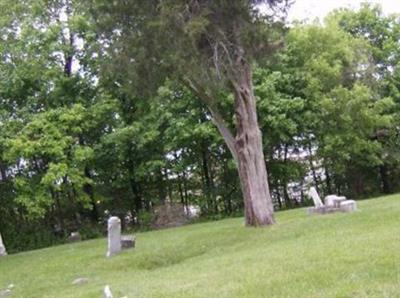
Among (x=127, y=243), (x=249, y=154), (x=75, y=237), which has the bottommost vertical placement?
(x=127, y=243)

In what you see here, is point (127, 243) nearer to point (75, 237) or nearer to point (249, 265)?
point (249, 265)

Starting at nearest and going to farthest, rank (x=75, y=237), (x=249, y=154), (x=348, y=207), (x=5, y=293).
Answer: (x=5, y=293) < (x=249, y=154) < (x=348, y=207) < (x=75, y=237)

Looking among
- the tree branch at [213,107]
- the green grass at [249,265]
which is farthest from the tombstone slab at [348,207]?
the tree branch at [213,107]

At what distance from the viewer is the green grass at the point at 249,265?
24.8ft

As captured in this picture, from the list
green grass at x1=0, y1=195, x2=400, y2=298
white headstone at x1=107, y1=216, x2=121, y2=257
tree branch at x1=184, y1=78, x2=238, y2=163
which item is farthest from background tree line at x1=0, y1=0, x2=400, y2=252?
white headstone at x1=107, y1=216, x2=121, y2=257

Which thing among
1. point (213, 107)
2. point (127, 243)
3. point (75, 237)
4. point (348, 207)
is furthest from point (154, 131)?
point (348, 207)

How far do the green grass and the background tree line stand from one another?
31.6 ft

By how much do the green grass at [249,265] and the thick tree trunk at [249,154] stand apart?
702mm

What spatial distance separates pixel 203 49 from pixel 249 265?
799cm

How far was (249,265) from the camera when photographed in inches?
406

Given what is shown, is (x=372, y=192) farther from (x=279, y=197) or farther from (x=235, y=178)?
(x=235, y=178)

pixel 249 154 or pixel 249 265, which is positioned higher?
pixel 249 154

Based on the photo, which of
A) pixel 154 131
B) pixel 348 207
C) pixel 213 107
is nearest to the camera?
pixel 348 207

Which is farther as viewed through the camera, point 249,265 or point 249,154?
point 249,154
